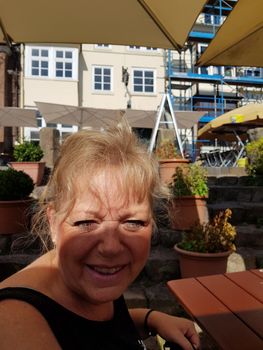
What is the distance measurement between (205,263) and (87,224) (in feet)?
8.79

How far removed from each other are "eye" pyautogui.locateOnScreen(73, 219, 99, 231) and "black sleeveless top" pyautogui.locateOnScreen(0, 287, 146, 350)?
19 cm

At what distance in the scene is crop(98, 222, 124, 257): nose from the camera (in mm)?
863

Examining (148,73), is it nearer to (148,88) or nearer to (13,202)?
(148,88)

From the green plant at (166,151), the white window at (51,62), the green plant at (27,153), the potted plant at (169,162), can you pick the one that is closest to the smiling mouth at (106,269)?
the potted plant at (169,162)

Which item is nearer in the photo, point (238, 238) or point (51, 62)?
point (238, 238)

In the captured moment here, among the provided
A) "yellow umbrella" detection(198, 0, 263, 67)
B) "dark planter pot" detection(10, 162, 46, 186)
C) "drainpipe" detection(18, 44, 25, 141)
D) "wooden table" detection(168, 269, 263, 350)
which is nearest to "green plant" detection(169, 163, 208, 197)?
"yellow umbrella" detection(198, 0, 263, 67)

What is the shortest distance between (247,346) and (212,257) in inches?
80.6

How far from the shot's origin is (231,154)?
39.3 ft

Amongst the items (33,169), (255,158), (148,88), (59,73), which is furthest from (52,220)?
(148,88)

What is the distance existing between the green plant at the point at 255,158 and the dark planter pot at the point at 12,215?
4241 mm

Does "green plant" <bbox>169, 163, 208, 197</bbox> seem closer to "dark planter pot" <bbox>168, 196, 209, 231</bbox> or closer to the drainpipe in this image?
"dark planter pot" <bbox>168, 196, 209, 231</bbox>

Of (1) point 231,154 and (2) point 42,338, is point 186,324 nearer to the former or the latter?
(2) point 42,338

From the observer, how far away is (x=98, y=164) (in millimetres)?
904

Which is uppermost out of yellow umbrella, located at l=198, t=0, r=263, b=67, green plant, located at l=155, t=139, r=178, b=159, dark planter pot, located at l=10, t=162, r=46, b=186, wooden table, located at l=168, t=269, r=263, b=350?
yellow umbrella, located at l=198, t=0, r=263, b=67
